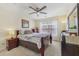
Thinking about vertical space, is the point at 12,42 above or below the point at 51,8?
below

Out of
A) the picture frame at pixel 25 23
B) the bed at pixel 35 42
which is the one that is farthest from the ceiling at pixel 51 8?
the bed at pixel 35 42

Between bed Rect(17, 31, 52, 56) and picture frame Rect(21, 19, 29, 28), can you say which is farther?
bed Rect(17, 31, 52, 56)

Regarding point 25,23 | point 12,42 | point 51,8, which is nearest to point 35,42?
point 12,42

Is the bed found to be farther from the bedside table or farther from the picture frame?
the picture frame

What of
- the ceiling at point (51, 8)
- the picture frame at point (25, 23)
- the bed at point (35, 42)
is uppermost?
the ceiling at point (51, 8)

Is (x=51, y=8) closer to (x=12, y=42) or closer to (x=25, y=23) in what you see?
(x=25, y=23)

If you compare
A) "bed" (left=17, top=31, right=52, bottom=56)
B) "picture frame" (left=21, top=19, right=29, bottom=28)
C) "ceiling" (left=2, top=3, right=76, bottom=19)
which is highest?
"ceiling" (left=2, top=3, right=76, bottom=19)

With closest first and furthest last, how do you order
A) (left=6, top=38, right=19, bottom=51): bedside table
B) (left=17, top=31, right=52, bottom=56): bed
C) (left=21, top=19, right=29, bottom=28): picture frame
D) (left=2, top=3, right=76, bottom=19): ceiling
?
(left=2, top=3, right=76, bottom=19): ceiling, (left=21, top=19, right=29, bottom=28): picture frame, (left=6, top=38, right=19, bottom=51): bedside table, (left=17, top=31, right=52, bottom=56): bed

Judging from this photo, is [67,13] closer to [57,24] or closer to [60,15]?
[60,15]

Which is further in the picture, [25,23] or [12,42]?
[12,42]

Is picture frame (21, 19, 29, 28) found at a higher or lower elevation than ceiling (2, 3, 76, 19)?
lower

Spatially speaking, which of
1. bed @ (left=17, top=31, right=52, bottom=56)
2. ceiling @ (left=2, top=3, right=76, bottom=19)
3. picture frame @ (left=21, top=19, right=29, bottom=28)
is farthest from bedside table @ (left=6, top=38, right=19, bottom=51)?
ceiling @ (left=2, top=3, right=76, bottom=19)

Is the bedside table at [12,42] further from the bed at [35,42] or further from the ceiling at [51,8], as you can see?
the ceiling at [51,8]

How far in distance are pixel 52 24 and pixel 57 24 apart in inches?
4.7
